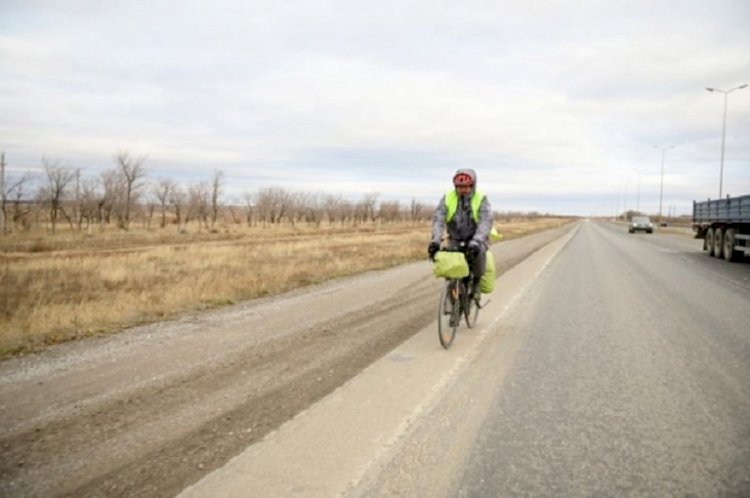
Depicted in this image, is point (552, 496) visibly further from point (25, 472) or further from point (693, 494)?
point (25, 472)

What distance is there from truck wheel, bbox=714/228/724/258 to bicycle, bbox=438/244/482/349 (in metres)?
17.3

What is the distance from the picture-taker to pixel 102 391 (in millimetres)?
4539

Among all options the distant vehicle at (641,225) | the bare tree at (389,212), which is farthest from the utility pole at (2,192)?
the bare tree at (389,212)

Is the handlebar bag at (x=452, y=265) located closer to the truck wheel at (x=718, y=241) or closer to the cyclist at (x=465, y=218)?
the cyclist at (x=465, y=218)

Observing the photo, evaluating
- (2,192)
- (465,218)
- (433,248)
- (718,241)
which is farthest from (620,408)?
(2,192)

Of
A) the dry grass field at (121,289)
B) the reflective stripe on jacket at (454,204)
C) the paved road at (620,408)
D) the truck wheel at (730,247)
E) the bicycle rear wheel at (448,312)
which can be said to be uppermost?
the reflective stripe on jacket at (454,204)

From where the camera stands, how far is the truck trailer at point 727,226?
56.0 ft

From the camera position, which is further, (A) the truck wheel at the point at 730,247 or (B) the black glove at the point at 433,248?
(A) the truck wheel at the point at 730,247

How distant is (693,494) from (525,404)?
148 cm

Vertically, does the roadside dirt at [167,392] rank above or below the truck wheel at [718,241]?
below

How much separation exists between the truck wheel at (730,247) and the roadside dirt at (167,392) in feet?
51.6

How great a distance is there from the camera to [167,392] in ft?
14.7

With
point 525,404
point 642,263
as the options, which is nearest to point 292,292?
point 525,404

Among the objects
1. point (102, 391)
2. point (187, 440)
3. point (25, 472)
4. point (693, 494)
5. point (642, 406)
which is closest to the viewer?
point (693, 494)
